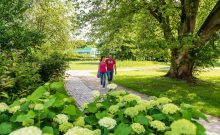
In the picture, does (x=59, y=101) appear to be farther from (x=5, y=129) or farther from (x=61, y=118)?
(x=5, y=129)

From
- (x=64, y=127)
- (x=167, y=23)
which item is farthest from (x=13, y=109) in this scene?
(x=167, y=23)

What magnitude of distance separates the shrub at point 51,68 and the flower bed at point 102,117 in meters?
12.6

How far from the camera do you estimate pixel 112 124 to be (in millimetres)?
2285

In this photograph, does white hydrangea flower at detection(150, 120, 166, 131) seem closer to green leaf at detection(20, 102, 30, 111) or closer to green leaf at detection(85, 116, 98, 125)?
green leaf at detection(85, 116, 98, 125)

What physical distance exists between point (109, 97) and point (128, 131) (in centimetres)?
89

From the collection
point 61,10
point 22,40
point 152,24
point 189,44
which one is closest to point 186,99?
point 189,44

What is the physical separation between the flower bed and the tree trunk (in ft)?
68.6

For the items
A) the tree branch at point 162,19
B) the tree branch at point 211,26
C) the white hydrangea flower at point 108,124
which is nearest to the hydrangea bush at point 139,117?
the white hydrangea flower at point 108,124

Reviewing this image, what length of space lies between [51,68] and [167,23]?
10380 mm

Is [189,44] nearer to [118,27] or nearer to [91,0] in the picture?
[118,27]

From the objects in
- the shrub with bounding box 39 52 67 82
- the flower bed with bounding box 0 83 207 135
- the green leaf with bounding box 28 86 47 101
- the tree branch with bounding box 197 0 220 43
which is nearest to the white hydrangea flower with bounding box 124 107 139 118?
the flower bed with bounding box 0 83 207 135

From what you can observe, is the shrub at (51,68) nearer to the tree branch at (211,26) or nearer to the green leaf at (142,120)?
the tree branch at (211,26)

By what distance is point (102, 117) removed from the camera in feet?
8.55

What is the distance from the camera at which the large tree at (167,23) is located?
21578mm
